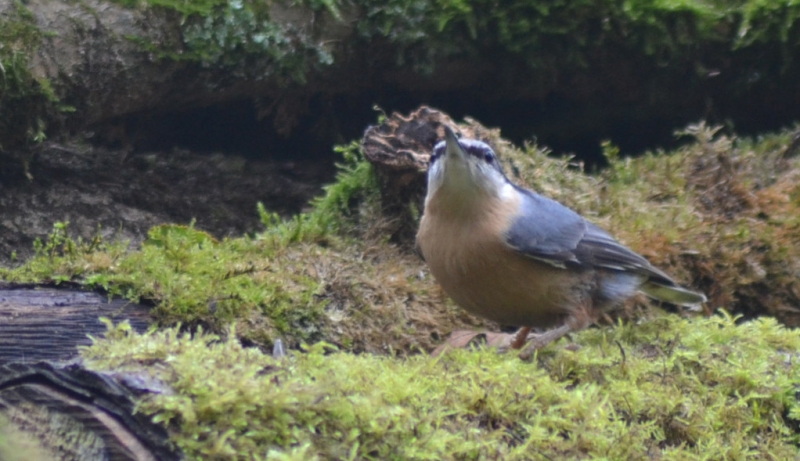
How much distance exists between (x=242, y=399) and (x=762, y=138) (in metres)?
5.46

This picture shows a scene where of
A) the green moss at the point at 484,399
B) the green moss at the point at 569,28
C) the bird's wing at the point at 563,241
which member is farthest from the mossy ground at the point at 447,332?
the green moss at the point at 569,28

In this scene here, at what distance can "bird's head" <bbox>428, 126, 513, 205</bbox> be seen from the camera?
3.56 metres

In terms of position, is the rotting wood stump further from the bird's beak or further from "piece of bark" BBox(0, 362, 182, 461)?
the bird's beak

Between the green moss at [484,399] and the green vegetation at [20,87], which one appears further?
the green vegetation at [20,87]

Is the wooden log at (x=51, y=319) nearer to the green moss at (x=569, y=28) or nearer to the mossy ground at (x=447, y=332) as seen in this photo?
the mossy ground at (x=447, y=332)

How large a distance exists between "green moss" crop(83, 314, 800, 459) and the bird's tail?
0.57 meters

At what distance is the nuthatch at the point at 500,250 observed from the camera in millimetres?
3562

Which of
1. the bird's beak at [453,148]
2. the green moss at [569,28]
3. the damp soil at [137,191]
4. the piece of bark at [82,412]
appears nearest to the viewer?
the piece of bark at [82,412]

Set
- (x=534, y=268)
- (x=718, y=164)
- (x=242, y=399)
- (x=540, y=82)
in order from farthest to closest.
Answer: (x=540, y=82) < (x=718, y=164) < (x=534, y=268) < (x=242, y=399)

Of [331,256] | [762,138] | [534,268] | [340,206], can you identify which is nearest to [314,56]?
[340,206]

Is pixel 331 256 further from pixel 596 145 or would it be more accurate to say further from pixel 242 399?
pixel 596 145

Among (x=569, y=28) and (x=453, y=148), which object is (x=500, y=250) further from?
(x=569, y=28)

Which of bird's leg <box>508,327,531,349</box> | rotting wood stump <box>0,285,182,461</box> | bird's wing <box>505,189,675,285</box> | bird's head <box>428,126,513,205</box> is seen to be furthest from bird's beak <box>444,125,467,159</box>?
rotting wood stump <box>0,285,182,461</box>

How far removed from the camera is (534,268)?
3648 mm
